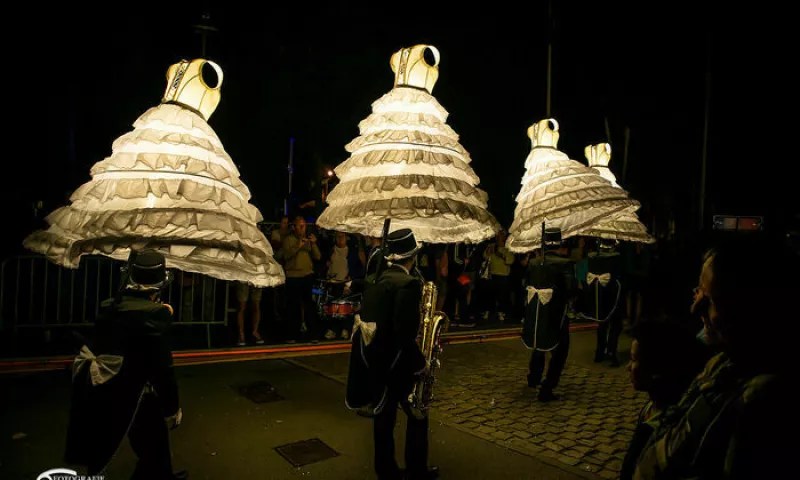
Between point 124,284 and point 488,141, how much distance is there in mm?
15792

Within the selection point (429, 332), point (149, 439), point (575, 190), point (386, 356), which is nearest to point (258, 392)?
point (149, 439)

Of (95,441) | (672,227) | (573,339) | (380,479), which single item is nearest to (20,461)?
(95,441)

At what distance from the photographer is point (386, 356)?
→ 3.71m

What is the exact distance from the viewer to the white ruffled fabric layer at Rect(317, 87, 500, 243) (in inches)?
147

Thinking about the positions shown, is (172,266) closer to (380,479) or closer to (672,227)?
(380,479)

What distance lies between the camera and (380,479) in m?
3.81

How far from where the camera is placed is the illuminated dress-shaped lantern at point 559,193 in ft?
17.1

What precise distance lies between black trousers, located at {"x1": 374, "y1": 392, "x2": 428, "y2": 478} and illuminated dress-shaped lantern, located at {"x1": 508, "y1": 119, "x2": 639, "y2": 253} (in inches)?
98.6

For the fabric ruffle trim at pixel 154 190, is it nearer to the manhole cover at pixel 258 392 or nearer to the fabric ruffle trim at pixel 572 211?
the fabric ruffle trim at pixel 572 211

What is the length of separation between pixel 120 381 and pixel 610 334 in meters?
7.50

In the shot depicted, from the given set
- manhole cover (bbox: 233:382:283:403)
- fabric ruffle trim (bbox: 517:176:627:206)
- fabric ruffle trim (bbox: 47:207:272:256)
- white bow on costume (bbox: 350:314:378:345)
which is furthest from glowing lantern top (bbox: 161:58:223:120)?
manhole cover (bbox: 233:382:283:403)

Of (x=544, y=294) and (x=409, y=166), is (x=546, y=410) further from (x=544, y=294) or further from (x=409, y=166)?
(x=409, y=166)

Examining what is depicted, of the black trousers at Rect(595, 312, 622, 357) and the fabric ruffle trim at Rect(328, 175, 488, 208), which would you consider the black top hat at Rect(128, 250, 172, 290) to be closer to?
the fabric ruffle trim at Rect(328, 175, 488, 208)

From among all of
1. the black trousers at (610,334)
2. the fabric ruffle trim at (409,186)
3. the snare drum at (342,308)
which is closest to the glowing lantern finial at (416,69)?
the fabric ruffle trim at (409,186)
